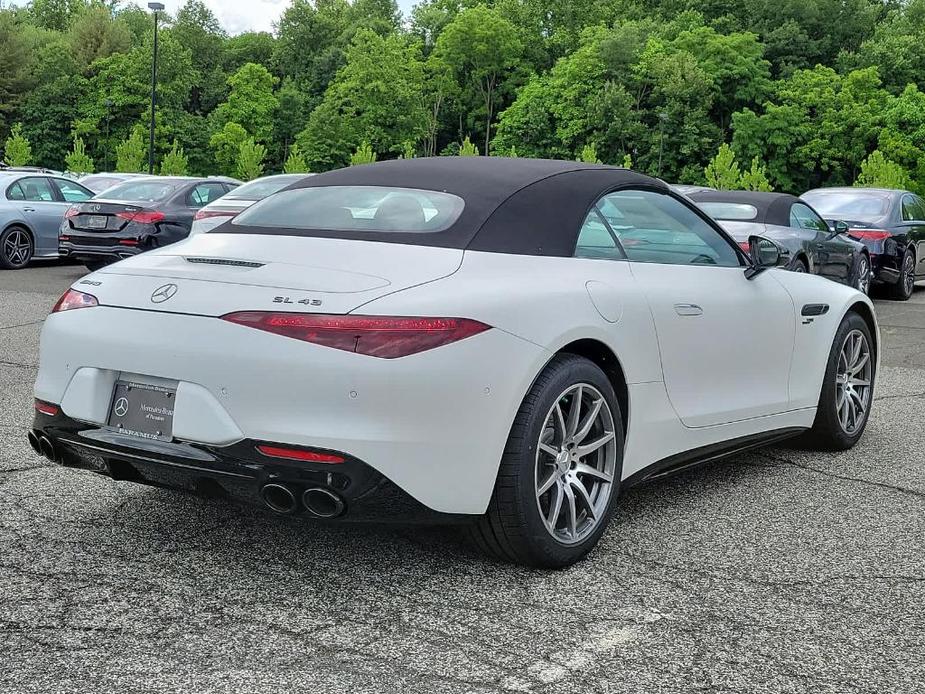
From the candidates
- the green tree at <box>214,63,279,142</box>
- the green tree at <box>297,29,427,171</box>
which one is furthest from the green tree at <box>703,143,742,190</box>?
the green tree at <box>214,63,279,142</box>

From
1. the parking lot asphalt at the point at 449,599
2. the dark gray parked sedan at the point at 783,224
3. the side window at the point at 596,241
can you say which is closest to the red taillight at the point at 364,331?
the parking lot asphalt at the point at 449,599

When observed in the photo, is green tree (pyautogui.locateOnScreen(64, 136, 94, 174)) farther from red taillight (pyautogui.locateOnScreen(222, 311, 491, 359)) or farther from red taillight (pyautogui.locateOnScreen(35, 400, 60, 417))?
red taillight (pyautogui.locateOnScreen(222, 311, 491, 359))

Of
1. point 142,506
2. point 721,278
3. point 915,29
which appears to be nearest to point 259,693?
point 142,506

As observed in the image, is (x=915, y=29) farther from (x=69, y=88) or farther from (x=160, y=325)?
(x=160, y=325)

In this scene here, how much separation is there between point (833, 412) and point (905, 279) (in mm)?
10977

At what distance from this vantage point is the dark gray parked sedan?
479 inches

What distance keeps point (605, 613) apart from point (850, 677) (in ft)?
2.48

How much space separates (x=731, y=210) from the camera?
12312mm

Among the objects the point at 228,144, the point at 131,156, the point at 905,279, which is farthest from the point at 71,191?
the point at 228,144

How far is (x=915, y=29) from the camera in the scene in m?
80.8

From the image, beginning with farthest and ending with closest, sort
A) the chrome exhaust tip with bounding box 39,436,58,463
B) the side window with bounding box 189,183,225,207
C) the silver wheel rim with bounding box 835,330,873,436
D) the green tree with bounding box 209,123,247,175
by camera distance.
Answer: the green tree with bounding box 209,123,247,175 < the side window with bounding box 189,183,225,207 < the silver wheel rim with bounding box 835,330,873,436 < the chrome exhaust tip with bounding box 39,436,58,463

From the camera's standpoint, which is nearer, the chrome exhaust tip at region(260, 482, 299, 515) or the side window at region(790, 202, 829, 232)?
the chrome exhaust tip at region(260, 482, 299, 515)

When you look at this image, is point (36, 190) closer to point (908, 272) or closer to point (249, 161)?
point (908, 272)

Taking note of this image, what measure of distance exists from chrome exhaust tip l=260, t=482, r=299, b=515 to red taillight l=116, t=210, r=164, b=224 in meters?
12.5
